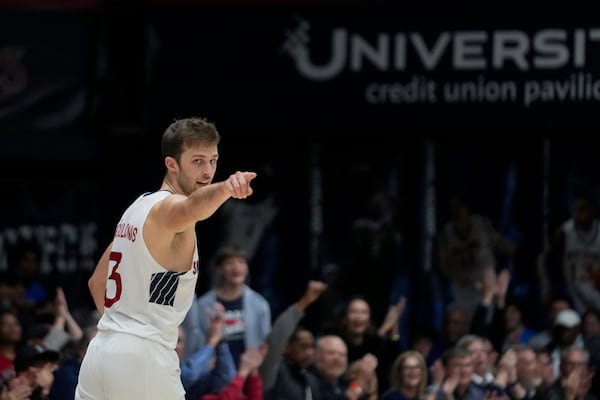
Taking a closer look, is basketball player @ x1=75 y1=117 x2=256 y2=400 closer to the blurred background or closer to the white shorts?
the white shorts

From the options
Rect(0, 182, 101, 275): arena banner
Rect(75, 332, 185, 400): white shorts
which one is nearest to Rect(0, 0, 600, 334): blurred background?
Rect(0, 182, 101, 275): arena banner

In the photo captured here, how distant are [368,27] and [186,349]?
337 cm

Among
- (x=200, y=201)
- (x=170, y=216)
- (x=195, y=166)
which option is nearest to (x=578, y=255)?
(x=195, y=166)

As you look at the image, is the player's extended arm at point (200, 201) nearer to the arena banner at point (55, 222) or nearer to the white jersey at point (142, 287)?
the white jersey at point (142, 287)

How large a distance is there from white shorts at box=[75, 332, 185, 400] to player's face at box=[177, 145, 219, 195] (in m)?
0.69

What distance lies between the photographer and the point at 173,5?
13.1m

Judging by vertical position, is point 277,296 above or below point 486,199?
below

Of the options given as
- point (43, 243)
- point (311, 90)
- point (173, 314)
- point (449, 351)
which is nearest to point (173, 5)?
point (311, 90)

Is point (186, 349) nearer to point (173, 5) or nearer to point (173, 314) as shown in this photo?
Answer: point (173, 5)

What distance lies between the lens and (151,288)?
641 centimetres

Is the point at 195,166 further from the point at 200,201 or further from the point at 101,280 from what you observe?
the point at 101,280

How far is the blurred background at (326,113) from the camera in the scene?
12.7 meters

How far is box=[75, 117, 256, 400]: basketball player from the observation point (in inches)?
251

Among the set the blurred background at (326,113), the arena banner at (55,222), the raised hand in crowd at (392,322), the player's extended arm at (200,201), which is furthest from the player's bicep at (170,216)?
the arena banner at (55,222)
